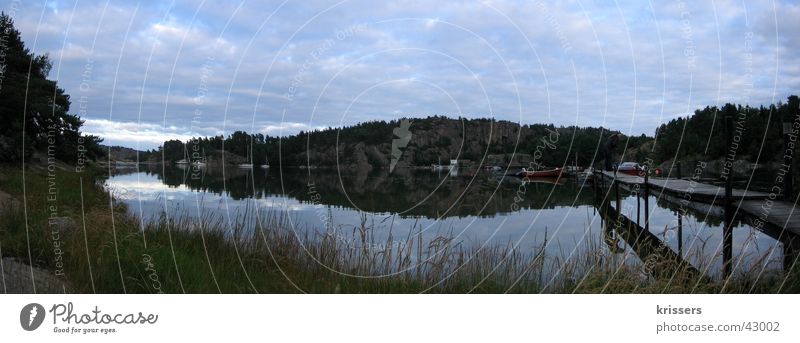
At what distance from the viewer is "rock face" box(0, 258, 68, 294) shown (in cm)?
443

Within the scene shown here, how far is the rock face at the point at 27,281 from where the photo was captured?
14.5 ft

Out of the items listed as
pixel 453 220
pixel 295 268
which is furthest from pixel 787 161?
pixel 295 268

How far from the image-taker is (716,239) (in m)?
12.8

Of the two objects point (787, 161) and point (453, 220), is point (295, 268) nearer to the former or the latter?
point (453, 220)

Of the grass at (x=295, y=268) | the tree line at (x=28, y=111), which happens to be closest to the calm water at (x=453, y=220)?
the grass at (x=295, y=268)

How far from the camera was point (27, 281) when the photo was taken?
457 cm

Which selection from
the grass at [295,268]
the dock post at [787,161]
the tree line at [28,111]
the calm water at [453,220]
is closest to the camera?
the grass at [295,268]

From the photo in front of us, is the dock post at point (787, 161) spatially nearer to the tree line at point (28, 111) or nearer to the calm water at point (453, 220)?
the calm water at point (453, 220)

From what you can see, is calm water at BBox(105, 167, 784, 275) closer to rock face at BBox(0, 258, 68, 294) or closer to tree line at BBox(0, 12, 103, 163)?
rock face at BBox(0, 258, 68, 294)

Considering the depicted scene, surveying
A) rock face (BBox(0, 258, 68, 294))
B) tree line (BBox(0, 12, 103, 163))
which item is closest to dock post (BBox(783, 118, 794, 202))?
rock face (BBox(0, 258, 68, 294))

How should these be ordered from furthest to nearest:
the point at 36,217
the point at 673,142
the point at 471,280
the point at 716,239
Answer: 1. the point at 673,142
2. the point at 716,239
3. the point at 36,217
4. the point at 471,280

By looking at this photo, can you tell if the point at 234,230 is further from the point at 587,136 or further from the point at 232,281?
the point at 587,136

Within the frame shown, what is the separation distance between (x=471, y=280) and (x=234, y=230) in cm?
427
